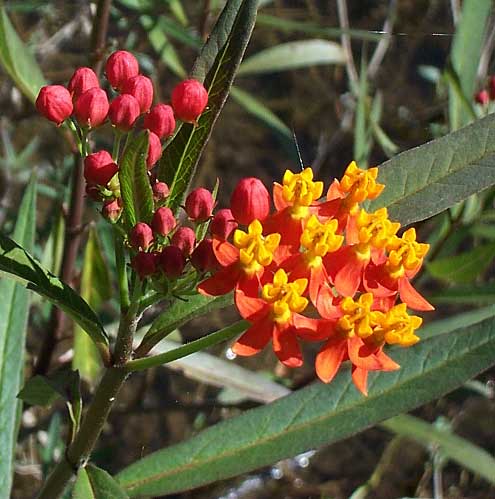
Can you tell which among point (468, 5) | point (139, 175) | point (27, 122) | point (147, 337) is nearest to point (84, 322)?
point (147, 337)

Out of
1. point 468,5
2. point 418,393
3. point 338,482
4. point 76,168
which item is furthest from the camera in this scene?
point 338,482

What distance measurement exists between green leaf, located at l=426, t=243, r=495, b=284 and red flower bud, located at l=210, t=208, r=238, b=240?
76cm

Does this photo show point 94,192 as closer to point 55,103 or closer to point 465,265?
point 55,103

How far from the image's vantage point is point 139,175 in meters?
0.89

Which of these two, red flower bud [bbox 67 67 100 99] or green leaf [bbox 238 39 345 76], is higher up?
red flower bud [bbox 67 67 100 99]

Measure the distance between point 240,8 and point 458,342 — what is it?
537mm

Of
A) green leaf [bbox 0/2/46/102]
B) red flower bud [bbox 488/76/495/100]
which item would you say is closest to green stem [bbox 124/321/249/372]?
green leaf [bbox 0/2/46/102]

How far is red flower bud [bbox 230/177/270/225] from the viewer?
3.13 feet

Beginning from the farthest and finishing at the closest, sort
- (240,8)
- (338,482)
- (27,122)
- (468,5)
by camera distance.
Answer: (27,122)
(338,482)
(468,5)
(240,8)

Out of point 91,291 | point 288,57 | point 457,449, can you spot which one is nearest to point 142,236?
A: point 91,291

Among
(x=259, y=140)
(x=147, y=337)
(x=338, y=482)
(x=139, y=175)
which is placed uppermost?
(x=139, y=175)

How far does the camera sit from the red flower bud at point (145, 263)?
2.96 ft

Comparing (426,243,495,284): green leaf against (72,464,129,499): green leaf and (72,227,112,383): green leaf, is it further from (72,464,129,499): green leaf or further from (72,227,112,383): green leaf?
(72,464,129,499): green leaf

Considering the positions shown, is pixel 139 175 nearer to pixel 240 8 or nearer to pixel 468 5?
pixel 240 8
